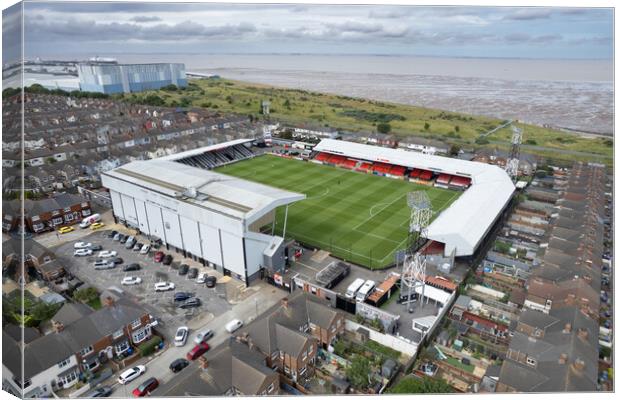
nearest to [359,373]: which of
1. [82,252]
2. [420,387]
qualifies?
[420,387]

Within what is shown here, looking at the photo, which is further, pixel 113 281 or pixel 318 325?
pixel 113 281

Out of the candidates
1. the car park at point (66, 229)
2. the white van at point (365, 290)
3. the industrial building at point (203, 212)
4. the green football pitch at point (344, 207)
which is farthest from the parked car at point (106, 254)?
the white van at point (365, 290)

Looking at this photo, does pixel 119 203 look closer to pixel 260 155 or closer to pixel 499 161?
pixel 260 155

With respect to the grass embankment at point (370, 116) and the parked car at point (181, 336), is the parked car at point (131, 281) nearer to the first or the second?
the parked car at point (181, 336)

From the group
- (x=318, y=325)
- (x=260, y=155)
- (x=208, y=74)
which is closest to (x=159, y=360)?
(x=318, y=325)

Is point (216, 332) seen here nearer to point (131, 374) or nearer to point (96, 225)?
point (131, 374)
